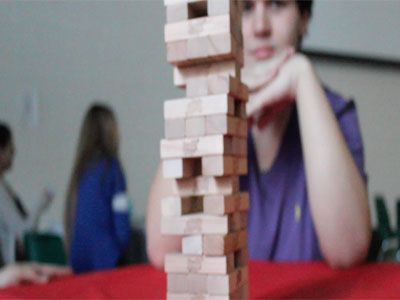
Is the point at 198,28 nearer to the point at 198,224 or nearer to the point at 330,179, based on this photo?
the point at 198,224

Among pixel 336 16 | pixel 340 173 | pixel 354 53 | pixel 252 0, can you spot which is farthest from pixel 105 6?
pixel 340 173

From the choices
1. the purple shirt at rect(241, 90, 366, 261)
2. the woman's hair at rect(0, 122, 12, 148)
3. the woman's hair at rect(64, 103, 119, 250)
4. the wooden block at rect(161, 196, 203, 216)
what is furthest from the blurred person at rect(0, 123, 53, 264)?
the wooden block at rect(161, 196, 203, 216)

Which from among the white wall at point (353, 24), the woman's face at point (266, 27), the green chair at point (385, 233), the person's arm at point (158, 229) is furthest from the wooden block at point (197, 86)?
the white wall at point (353, 24)

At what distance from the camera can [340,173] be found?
34.4 inches

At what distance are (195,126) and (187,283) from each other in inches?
8.0

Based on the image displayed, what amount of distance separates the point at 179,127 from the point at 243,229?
0.18 m

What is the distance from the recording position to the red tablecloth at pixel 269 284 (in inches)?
25.0

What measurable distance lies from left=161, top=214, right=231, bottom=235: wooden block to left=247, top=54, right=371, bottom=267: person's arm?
1.34 feet

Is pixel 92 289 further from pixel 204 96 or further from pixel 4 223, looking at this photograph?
pixel 4 223

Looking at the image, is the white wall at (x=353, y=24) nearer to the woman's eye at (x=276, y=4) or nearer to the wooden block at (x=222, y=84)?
the woman's eye at (x=276, y=4)

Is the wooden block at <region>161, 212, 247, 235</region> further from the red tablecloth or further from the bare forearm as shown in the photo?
the bare forearm

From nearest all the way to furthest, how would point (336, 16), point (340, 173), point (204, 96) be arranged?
point (204, 96) < point (340, 173) < point (336, 16)

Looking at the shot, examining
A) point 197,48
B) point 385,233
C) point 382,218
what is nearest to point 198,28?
point 197,48

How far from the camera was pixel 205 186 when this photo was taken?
1.77ft
